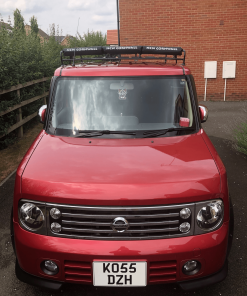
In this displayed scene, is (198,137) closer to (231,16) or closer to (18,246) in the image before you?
(18,246)

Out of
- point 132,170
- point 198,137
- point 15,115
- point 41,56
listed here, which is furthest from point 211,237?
point 41,56

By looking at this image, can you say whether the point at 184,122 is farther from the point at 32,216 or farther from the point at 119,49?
the point at 32,216

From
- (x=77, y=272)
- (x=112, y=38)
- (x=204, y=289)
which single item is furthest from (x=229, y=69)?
(x=112, y=38)

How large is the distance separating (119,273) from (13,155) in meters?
5.48

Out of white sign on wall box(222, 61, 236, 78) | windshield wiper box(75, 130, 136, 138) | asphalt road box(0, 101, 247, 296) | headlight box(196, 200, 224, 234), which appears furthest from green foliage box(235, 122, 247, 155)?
white sign on wall box(222, 61, 236, 78)

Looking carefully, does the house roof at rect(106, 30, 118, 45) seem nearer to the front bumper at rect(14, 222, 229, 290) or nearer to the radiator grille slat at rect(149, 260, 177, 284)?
the front bumper at rect(14, 222, 229, 290)

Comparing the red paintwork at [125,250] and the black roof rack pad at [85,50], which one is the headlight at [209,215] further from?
the black roof rack pad at [85,50]

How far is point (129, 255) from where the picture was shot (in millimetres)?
2199

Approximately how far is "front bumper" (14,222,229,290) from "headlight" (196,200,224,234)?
52 mm

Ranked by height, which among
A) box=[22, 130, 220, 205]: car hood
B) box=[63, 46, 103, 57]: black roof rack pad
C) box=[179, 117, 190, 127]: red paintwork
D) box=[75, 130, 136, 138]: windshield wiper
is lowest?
box=[22, 130, 220, 205]: car hood

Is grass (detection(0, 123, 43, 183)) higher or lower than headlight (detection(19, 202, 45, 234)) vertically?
lower

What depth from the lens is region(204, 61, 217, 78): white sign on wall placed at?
14602 mm

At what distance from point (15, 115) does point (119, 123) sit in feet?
18.2

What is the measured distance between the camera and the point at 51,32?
1460 centimetres
